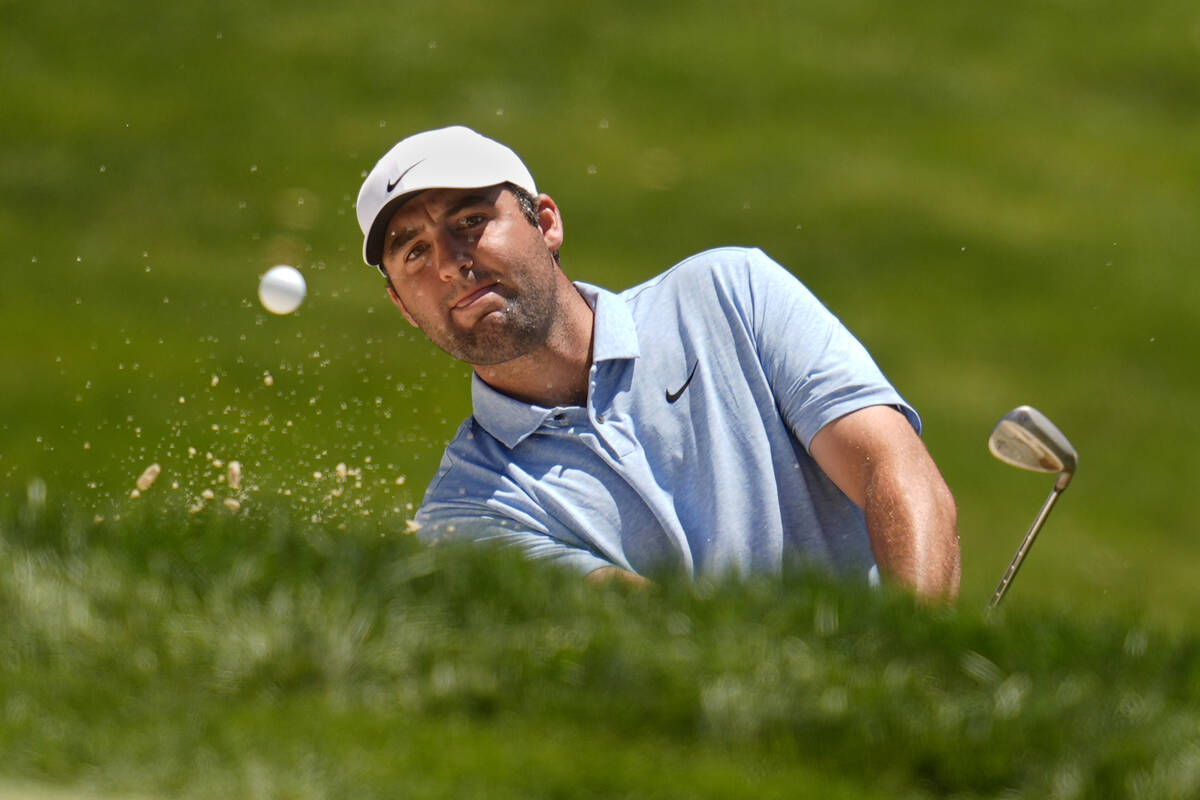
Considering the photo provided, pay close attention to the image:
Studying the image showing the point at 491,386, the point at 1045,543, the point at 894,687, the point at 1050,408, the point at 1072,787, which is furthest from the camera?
the point at 1050,408

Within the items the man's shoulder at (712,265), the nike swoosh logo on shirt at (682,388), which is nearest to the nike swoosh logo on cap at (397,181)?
the man's shoulder at (712,265)

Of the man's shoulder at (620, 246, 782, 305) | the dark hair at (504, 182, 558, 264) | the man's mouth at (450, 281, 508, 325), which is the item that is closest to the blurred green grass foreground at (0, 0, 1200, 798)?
the man's mouth at (450, 281, 508, 325)

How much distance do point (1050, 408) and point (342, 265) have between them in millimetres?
6278

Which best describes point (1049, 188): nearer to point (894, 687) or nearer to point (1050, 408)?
point (1050, 408)

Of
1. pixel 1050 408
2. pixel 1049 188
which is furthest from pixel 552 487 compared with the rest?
pixel 1049 188

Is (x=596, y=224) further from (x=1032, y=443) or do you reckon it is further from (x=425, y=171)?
(x=1032, y=443)

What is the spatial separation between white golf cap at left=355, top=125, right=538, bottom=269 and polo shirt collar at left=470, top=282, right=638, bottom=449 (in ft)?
1.34

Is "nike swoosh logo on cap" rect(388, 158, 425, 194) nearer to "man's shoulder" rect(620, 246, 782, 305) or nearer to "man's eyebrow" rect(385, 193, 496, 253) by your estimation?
"man's eyebrow" rect(385, 193, 496, 253)

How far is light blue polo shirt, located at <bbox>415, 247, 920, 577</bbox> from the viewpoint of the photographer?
3939 millimetres

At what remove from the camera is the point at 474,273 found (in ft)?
13.4

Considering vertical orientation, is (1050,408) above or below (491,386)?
below

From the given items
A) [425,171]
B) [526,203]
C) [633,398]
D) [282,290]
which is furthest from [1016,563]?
[282,290]

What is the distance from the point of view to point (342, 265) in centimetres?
1583

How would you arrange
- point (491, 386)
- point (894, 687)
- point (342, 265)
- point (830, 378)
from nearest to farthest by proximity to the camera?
1. point (894, 687)
2. point (830, 378)
3. point (491, 386)
4. point (342, 265)
